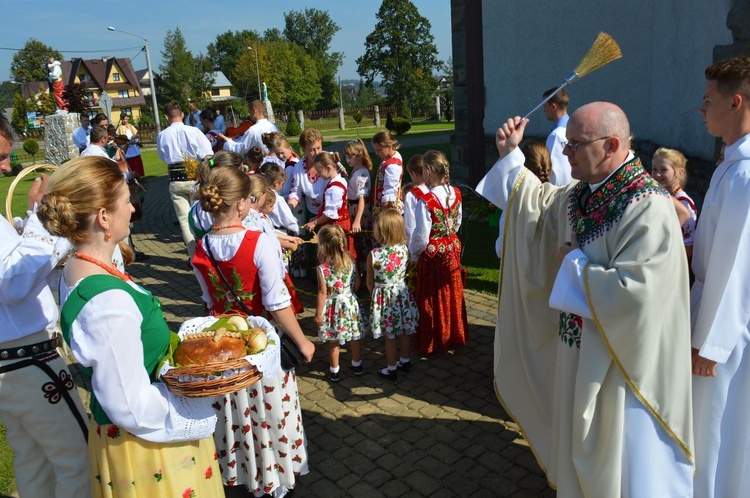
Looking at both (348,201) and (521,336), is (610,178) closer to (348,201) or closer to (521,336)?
(521,336)

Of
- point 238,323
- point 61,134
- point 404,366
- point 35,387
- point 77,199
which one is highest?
point 61,134

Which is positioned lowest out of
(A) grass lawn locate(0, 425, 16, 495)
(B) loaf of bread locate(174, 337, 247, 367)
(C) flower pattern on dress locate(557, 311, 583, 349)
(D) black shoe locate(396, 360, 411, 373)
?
(A) grass lawn locate(0, 425, 16, 495)

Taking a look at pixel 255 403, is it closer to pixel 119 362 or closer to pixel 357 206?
pixel 119 362

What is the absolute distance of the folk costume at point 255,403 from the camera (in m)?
3.21

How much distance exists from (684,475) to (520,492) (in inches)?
41.3

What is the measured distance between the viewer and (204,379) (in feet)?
7.29

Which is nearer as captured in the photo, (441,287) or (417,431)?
(417,431)

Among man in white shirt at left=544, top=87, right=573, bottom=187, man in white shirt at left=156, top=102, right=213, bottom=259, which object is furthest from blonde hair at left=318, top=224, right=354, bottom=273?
man in white shirt at left=156, top=102, right=213, bottom=259

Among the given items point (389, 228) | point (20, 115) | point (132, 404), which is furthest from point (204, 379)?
point (20, 115)

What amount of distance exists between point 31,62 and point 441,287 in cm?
7854

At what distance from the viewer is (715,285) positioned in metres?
2.78

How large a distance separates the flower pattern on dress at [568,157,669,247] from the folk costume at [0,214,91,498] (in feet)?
8.62

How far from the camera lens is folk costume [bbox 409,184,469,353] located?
5.08 metres

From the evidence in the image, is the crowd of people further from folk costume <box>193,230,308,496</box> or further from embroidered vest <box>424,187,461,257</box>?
embroidered vest <box>424,187,461,257</box>
